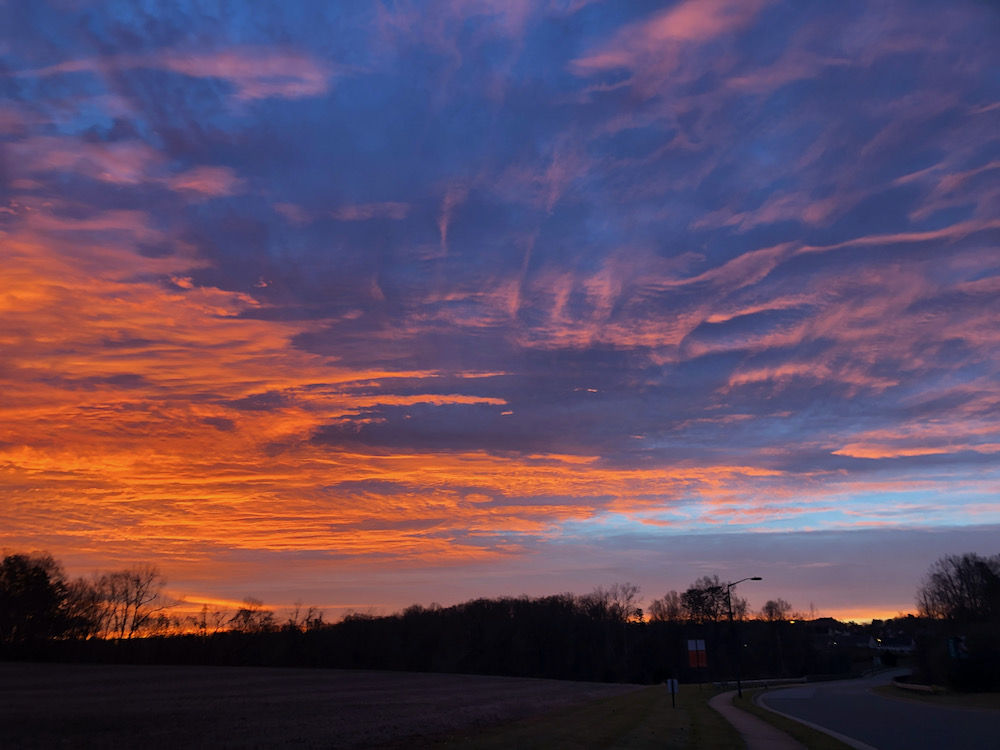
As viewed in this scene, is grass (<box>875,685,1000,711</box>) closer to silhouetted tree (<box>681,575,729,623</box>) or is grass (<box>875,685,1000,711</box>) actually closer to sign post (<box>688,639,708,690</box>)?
sign post (<box>688,639,708,690</box>)

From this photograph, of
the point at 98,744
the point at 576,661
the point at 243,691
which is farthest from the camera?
the point at 576,661

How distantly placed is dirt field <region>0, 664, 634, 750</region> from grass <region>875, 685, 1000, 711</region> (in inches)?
1170

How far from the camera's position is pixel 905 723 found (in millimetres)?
36562

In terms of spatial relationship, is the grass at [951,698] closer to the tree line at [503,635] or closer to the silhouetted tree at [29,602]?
the tree line at [503,635]

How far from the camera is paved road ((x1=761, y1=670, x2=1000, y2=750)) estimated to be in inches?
1078

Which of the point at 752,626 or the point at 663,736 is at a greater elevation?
the point at 752,626

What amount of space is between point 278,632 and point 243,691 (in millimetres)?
79223

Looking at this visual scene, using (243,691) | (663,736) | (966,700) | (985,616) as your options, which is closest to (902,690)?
(966,700)

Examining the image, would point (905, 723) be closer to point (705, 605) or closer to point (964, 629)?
point (964, 629)

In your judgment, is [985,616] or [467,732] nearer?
[467,732]

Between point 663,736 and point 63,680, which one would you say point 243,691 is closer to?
point 63,680

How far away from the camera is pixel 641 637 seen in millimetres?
169250

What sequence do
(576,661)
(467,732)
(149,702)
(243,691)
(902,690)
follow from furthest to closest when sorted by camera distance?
(576,661)
(902,690)
(243,691)
(149,702)
(467,732)

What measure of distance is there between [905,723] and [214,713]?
124ft
